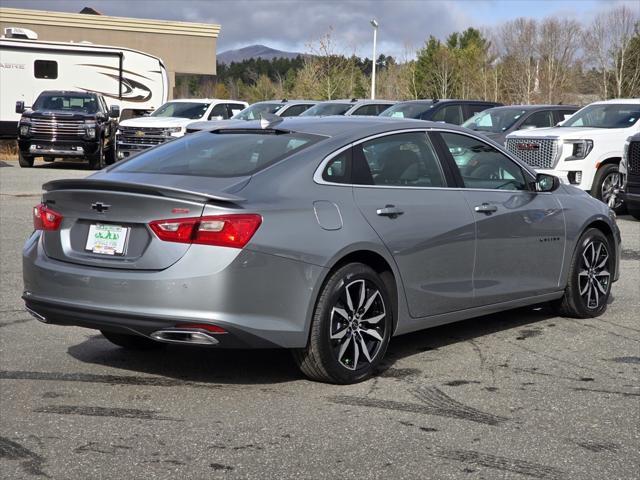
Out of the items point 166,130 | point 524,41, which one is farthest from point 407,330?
point 524,41

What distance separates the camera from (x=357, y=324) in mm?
5988

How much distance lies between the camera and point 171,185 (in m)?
5.71

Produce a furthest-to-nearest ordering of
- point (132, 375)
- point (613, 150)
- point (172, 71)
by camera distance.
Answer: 1. point (172, 71)
2. point (613, 150)
3. point (132, 375)

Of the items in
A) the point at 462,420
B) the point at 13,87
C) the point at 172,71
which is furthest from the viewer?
the point at 172,71

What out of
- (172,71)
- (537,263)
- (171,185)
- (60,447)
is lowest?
(60,447)

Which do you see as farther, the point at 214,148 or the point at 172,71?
the point at 172,71

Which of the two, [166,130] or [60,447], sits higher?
[166,130]

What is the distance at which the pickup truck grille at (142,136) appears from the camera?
24625 mm

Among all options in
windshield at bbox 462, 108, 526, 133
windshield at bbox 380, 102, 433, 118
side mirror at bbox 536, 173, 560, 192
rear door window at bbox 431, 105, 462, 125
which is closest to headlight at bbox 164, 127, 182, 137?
windshield at bbox 380, 102, 433, 118

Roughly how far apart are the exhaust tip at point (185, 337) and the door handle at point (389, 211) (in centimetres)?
137

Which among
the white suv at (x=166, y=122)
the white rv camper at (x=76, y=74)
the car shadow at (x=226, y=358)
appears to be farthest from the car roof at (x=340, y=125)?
the white rv camper at (x=76, y=74)

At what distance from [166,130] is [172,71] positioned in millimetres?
30404

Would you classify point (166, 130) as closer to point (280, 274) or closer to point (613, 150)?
point (613, 150)

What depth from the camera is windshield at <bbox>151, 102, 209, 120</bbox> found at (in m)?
26.1
